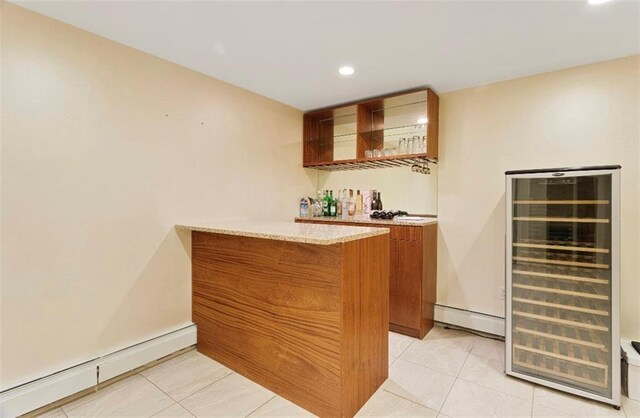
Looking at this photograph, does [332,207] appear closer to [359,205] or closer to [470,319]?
[359,205]

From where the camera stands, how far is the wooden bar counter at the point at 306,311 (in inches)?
63.7

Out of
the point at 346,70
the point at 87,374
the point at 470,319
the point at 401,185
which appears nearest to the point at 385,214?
the point at 401,185

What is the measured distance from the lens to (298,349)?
1.77 m

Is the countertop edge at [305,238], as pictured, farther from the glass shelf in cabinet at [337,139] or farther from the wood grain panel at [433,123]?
the glass shelf in cabinet at [337,139]

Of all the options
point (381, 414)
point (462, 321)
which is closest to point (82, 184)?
point (381, 414)

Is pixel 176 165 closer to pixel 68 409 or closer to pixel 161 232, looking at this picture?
pixel 161 232

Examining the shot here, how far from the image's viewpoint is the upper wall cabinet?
283 cm

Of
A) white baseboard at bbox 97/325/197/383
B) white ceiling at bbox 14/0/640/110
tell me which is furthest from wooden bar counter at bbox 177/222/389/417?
white ceiling at bbox 14/0/640/110

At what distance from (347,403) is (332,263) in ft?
2.54

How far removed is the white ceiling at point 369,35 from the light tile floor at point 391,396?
89.2 inches

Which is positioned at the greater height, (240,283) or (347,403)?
(240,283)

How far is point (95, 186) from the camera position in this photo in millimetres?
1962

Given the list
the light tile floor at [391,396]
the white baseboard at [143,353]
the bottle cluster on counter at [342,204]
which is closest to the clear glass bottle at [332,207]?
the bottle cluster on counter at [342,204]

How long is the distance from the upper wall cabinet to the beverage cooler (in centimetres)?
96
